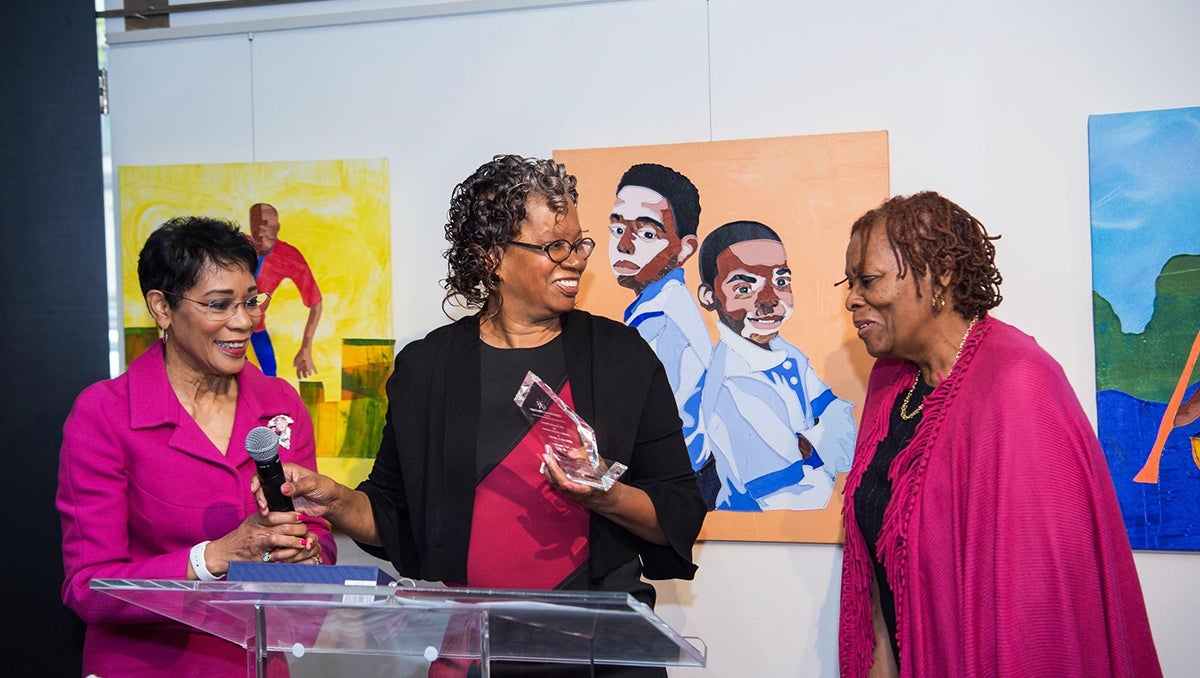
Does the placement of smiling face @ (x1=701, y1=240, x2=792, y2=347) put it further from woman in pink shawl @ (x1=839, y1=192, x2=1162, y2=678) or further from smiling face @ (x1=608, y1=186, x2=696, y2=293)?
woman in pink shawl @ (x1=839, y1=192, x2=1162, y2=678)

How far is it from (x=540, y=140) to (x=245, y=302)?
1208mm

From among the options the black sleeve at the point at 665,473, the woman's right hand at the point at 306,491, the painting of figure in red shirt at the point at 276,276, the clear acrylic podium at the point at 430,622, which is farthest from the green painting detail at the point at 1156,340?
the painting of figure in red shirt at the point at 276,276

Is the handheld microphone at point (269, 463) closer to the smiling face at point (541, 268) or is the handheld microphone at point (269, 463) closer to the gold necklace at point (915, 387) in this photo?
the smiling face at point (541, 268)

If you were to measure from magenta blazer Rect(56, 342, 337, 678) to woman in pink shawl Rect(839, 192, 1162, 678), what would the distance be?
1428 millimetres

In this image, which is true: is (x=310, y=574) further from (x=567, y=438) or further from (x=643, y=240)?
(x=643, y=240)

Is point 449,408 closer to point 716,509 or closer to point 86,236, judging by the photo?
point 716,509

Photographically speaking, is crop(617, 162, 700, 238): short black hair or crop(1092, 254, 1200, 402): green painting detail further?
crop(617, 162, 700, 238): short black hair

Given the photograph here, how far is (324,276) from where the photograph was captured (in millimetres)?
3533

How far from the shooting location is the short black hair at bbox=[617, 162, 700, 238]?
3.24 m

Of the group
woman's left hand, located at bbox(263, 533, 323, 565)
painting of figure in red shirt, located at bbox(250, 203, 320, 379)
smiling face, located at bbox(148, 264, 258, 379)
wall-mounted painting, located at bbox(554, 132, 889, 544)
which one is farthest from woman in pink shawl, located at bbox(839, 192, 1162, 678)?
painting of figure in red shirt, located at bbox(250, 203, 320, 379)

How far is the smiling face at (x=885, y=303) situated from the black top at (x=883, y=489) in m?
0.14

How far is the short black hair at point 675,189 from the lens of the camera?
10.6 feet

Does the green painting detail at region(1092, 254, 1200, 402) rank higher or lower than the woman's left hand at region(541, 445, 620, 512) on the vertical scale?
higher

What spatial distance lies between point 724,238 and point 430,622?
6.17ft
